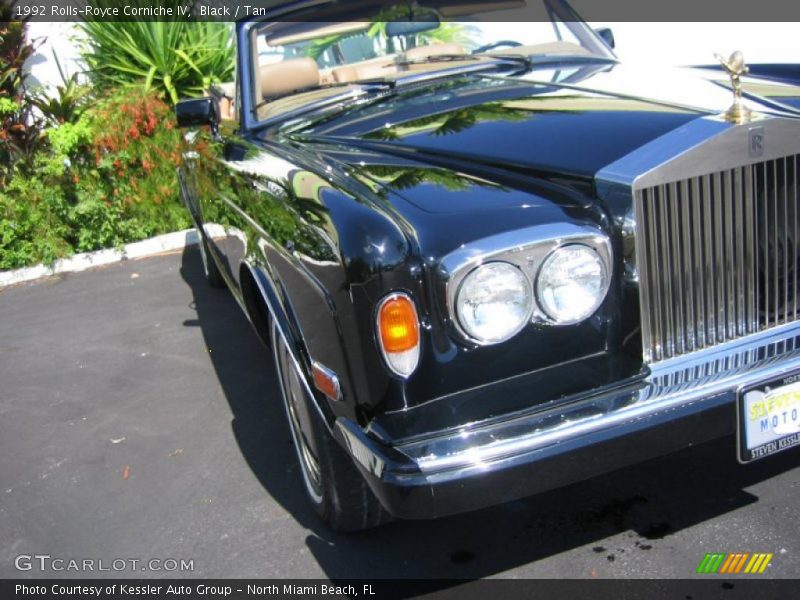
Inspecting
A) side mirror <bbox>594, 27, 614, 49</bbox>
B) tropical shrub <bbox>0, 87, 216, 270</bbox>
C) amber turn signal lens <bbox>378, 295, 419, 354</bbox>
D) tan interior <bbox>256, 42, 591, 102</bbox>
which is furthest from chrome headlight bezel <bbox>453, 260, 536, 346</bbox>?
tropical shrub <bbox>0, 87, 216, 270</bbox>

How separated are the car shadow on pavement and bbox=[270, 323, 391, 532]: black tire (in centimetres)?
10

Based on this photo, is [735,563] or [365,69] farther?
[365,69]

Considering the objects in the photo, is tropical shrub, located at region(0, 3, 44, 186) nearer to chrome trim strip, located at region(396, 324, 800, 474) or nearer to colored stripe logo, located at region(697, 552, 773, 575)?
chrome trim strip, located at region(396, 324, 800, 474)

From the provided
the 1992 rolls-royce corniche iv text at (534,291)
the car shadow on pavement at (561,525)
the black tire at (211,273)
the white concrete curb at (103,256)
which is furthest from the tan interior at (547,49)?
the white concrete curb at (103,256)

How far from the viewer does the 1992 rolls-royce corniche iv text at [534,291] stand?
6.98 feet

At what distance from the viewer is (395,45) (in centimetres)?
388

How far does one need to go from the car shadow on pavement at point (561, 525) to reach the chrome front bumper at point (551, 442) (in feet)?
1.75

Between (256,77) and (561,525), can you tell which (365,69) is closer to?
(256,77)

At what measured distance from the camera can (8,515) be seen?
3.30 m

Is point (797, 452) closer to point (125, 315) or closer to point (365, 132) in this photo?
point (365, 132)

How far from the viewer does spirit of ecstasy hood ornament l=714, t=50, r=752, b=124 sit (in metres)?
2.35

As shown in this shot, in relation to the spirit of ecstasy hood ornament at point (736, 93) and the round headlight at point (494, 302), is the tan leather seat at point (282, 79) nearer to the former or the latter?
the spirit of ecstasy hood ornament at point (736, 93)

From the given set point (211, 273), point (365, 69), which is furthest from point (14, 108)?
point (365, 69)
